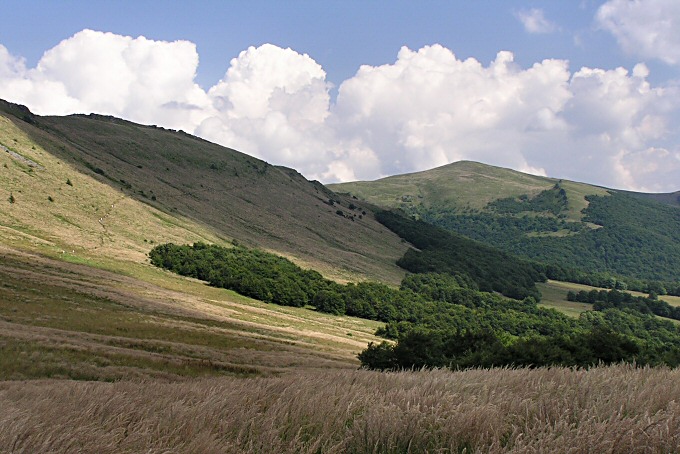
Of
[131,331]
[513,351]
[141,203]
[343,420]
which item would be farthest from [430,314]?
[343,420]

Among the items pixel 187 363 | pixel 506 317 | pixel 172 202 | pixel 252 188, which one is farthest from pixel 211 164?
pixel 187 363

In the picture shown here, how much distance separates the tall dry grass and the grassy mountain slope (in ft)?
250

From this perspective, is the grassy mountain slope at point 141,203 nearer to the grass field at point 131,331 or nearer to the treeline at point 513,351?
the grass field at point 131,331

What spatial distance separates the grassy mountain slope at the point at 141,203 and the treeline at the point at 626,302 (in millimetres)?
71590

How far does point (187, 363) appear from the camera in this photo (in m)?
30.6

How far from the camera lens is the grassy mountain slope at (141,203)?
89125 mm

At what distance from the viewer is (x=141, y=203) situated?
394ft

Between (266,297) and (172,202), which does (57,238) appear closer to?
(266,297)

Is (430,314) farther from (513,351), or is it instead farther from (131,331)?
(513,351)

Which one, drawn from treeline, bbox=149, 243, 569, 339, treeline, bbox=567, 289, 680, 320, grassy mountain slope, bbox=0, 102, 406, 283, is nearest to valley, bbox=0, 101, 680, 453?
treeline, bbox=149, 243, 569, 339

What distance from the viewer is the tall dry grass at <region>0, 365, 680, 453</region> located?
5086 millimetres

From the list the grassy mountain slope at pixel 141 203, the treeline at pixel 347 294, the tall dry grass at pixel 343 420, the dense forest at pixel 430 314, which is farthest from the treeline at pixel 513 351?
the grassy mountain slope at pixel 141 203

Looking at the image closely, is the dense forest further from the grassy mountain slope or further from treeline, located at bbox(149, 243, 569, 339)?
the grassy mountain slope

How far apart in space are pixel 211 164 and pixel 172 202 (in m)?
55.1
